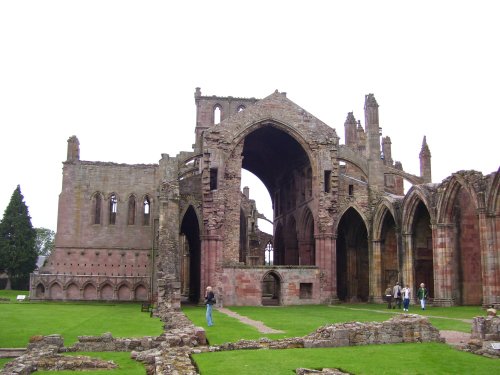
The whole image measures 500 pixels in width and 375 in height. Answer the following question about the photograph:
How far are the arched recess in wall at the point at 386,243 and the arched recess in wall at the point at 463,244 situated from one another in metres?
6.00

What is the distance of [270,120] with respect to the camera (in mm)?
40000

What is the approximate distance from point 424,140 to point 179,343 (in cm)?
4673

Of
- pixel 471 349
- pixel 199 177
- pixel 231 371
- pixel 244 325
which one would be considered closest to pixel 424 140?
pixel 199 177

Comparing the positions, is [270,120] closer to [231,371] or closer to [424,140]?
[424,140]

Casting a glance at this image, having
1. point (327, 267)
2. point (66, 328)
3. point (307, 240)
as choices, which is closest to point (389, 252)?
point (327, 267)

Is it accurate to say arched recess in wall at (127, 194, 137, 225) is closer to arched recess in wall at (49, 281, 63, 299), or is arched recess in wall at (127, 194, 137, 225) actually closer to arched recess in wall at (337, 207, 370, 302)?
arched recess in wall at (49, 281, 63, 299)

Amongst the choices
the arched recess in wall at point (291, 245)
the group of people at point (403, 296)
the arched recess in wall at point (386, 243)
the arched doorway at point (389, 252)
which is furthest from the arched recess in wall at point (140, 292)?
the group of people at point (403, 296)

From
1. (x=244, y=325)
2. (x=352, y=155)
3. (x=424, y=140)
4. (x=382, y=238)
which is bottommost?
(x=244, y=325)

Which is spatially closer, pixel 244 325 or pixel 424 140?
pixel 244 325

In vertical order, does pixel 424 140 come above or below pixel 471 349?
above

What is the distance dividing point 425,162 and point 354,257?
52.3 feet

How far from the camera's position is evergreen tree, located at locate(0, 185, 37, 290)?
61.5 meters

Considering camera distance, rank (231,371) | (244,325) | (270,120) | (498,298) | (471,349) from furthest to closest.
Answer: (270,120) < (498,298) < (244,325) < (471,349) < (231,371)

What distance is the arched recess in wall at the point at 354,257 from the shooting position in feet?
142
